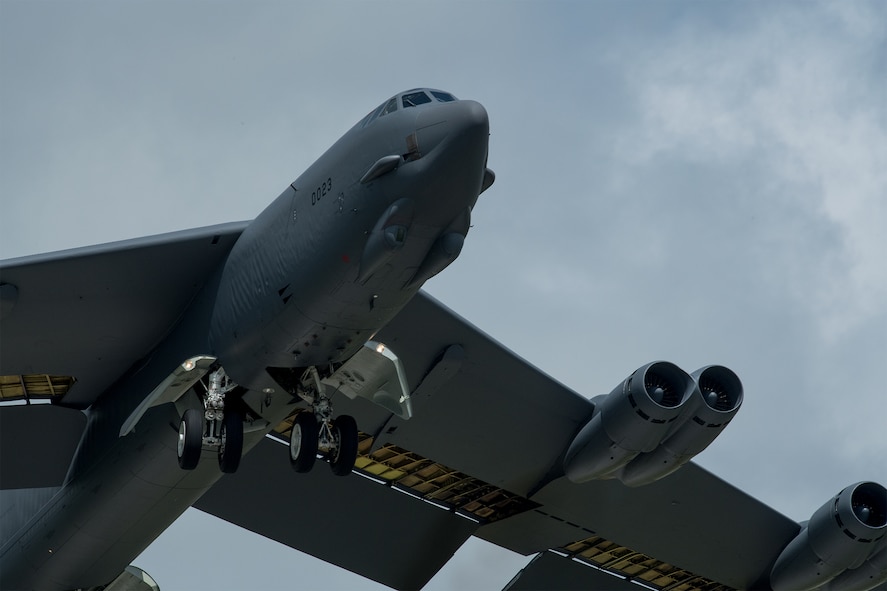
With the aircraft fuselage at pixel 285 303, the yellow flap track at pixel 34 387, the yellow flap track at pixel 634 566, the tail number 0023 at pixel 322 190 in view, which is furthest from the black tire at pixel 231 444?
the yellow flap track at pixel 634 566

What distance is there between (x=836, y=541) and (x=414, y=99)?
437 inches

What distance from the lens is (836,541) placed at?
2091cm

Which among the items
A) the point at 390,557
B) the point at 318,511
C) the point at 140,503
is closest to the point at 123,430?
the point at 140,503

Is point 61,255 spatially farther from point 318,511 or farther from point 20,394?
point 318,511

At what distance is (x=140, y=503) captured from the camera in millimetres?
16906

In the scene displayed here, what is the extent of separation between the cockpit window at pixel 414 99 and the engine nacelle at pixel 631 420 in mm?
5677

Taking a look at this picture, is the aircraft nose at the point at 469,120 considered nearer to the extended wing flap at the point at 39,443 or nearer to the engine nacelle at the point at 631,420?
the engine nacelle at the point at 631,420

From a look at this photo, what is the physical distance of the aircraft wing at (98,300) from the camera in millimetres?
15375

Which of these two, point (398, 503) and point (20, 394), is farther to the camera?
point (398, 503)

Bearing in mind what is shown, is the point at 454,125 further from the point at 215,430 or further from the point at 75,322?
the point at 75,322

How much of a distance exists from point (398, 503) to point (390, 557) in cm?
99

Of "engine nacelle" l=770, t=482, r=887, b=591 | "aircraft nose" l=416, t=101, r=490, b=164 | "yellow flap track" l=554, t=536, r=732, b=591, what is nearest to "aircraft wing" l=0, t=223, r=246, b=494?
"aircraft nose" l=416, t=101, r=490, b=164

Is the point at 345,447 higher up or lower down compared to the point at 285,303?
lower down

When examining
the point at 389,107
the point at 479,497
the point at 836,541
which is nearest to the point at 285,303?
the point at 389,107
